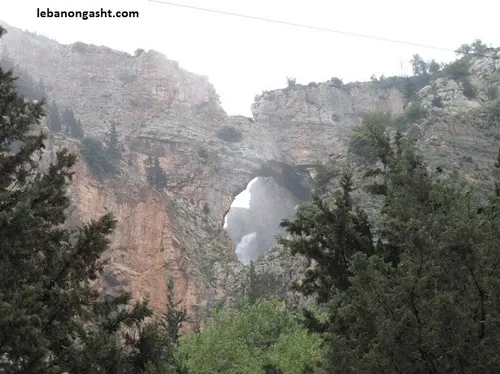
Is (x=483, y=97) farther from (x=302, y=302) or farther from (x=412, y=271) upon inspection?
(x=412, y=271)

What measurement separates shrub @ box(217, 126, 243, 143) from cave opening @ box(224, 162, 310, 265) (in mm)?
5155

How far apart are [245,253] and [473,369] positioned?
6033 cm

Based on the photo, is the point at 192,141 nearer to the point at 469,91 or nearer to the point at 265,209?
the point at 265,209

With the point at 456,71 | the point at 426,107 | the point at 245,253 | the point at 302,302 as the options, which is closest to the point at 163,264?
the point at 302,302

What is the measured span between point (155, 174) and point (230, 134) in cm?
1295

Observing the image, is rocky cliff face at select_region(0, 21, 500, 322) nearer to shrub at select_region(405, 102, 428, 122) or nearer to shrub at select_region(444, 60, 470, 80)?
shrub at select_region(444, 60, 470, 80)

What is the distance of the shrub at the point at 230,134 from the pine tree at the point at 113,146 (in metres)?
12.7

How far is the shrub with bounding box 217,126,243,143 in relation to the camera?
6094 centimetres

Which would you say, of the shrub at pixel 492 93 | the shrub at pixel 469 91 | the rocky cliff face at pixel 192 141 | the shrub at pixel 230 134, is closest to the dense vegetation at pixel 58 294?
the rocky cliff face at pixel 192 141

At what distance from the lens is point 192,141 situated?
57812 millimetres

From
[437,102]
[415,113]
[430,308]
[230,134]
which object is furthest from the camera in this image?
[230,134]

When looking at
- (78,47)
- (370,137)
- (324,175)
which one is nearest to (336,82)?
(324,175)

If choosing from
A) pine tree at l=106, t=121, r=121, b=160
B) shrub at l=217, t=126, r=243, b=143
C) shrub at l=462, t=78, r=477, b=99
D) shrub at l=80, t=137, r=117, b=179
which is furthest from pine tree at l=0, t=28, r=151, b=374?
shrub at l=462, t=78, r=477, b=99

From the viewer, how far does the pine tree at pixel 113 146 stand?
51.5 m
